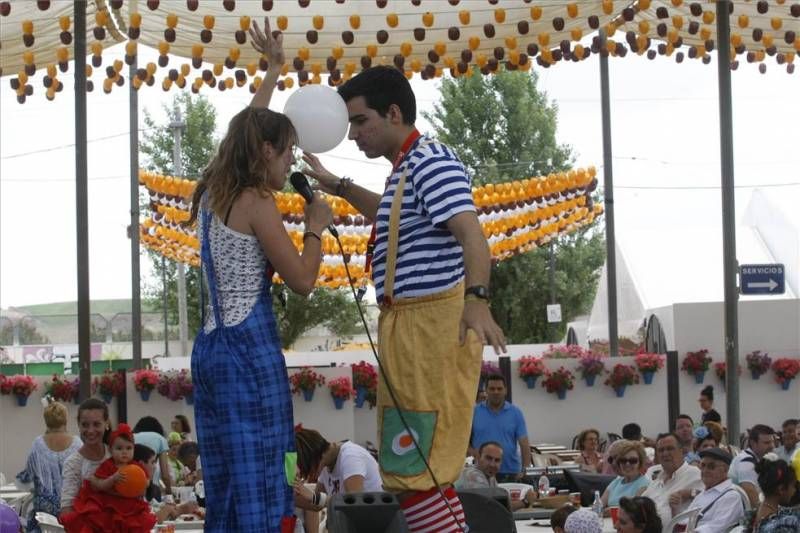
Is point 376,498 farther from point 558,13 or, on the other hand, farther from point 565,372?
point 565,372

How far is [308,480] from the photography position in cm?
746

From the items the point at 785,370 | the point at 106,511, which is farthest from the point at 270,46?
the point at 785,370

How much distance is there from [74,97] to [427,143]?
20.8 feet

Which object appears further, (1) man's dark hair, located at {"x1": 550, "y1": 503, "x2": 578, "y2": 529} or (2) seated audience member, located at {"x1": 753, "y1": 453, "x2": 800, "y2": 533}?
(1) man's dark hair, located at {"x1": 550, "y1": 503, "x2": 578, "y2": 529}

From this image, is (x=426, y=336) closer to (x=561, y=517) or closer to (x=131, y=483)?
(x=131, y=483)

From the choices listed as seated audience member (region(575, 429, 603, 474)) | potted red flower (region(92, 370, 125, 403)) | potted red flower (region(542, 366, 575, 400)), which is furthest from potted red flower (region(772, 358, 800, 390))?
potted red flower (region(92, 370, 125, 403))

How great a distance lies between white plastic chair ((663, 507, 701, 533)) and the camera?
279 inches

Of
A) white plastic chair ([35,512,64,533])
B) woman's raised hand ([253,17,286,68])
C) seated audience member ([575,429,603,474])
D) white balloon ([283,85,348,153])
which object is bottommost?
seated audience member ([575,429,603,474])

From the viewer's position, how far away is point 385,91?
152 inches

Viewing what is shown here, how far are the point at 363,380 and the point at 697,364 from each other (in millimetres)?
3920

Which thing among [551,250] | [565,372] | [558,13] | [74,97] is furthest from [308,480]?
[551,250]

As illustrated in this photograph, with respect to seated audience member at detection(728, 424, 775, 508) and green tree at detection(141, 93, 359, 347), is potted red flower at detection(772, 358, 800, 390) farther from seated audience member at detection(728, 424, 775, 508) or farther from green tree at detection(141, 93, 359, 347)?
green tree at detection(141, 93, 359, 347)

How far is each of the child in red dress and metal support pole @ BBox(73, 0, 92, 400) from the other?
388cm

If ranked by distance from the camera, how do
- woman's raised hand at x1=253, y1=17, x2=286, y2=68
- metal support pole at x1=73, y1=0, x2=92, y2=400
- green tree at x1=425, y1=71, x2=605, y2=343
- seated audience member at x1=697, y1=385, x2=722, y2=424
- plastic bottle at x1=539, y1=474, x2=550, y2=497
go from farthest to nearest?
green tree at x1=425, y1=71, x2=605, y2=343 < seated audience member at x1=697, y1=385, x2=722, y2=424 < metal support pole at x1=73, y1=0, x2=92, y2=400 < plastic bottle at x1=539, y1=474, x2=550, y2=497 < woman's raised hand at x1=253, y1=17, x2=286, y2=68
